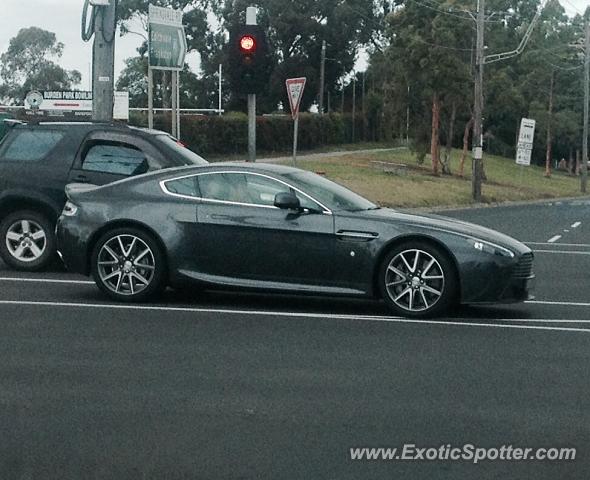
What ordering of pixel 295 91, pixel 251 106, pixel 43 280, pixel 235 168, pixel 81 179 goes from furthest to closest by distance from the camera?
pixel 295 91, pixel 251 106, pixel 81 179, pixel 43 280, pixel 235 168

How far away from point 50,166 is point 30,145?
1.25 ft

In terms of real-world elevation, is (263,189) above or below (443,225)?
above

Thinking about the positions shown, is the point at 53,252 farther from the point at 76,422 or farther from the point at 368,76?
the point at 368,76

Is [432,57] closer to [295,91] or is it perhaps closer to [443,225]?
Answer: [295,91]

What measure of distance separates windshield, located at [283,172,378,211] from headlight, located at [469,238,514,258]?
1228 millimetres

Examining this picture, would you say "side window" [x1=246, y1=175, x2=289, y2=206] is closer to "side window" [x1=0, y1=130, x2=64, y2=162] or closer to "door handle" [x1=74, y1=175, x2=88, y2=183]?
"door handle" [x1=74, y1=175, x2=88, y2=183]

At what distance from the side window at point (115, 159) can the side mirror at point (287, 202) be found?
11.3 ft

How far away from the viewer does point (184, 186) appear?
40.7 feet

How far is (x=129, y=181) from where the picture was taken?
41.3 feet

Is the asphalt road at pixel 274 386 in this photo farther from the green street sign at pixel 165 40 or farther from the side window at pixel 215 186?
the green street sign at pixel 165 40

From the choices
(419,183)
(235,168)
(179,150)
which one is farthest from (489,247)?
(419,183)

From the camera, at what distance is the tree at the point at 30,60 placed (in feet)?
346

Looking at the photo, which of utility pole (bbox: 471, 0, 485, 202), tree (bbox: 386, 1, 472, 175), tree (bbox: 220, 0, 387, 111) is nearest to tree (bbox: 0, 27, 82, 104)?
tree (bbox: 220, 0, 387, 111)

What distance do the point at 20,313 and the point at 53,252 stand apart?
3616mm
